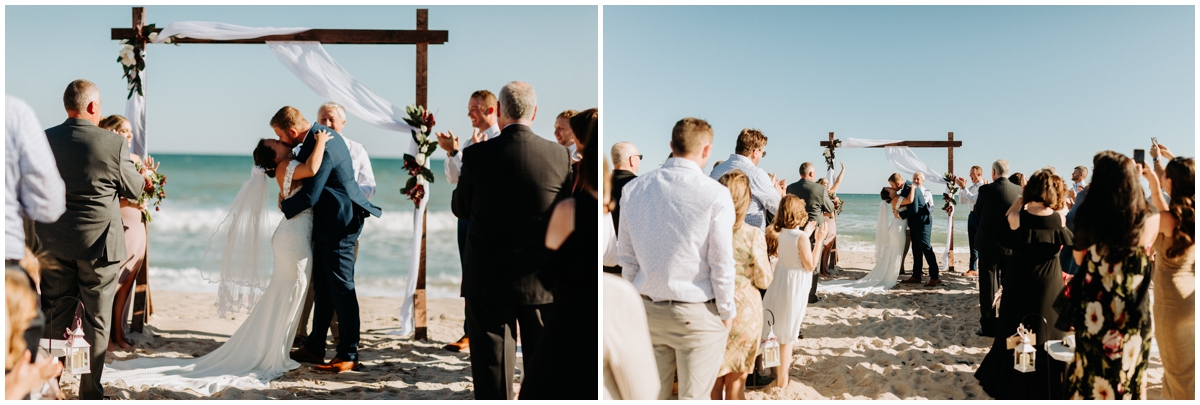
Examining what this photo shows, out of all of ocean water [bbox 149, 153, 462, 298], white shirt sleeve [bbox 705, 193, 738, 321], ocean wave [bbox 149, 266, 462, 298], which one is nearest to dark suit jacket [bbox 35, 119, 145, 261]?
white shirt sleeve [bbox 705, 193, 738, 321]

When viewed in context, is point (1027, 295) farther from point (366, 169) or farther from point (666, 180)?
point (366, 169)

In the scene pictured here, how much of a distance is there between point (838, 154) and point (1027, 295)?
2149cm

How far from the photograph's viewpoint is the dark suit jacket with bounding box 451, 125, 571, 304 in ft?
9.29

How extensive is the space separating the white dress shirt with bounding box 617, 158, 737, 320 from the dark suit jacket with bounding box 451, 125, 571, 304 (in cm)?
40

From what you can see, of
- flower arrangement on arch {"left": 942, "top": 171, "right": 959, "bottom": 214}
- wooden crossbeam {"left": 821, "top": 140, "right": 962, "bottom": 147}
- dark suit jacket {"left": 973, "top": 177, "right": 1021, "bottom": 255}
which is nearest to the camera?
dark suit jacket {"left": 973, "top": 177, "right": 1021, "bottom": 255}

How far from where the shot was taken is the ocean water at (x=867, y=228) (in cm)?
2202

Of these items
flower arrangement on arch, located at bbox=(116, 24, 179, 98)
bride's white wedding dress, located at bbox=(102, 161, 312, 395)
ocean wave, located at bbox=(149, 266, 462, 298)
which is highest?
flower arrangement on arch, located at bbox=(116, 24, 179, 98)

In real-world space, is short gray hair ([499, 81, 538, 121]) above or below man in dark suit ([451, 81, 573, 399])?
above

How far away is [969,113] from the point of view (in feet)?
69.6

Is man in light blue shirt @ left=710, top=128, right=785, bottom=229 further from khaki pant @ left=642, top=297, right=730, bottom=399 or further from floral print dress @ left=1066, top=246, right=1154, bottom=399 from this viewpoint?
floral print dress @ left=1066, top=246, right=1154, bottom=399

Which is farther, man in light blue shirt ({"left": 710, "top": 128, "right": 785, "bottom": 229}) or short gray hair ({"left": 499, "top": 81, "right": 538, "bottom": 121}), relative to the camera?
man in light blue shirt ({"left": 710, "top": 128, "right": 785, "bottom": 229})

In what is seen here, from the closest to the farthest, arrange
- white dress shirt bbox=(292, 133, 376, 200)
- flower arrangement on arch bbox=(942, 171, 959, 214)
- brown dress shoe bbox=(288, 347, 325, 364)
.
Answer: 1. brown dress shoe bbox=(288, 347, 325, 364)
2. white dress shirt bbox=(292, 133, 376, 200)
3. flower arrangement on arch bbox=(942, 171, 959, 214)

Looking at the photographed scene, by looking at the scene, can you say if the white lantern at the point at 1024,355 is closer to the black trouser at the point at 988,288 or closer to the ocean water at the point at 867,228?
the black trouser at the point at 988,288

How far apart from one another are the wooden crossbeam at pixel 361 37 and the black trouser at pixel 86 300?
5.49 ft
